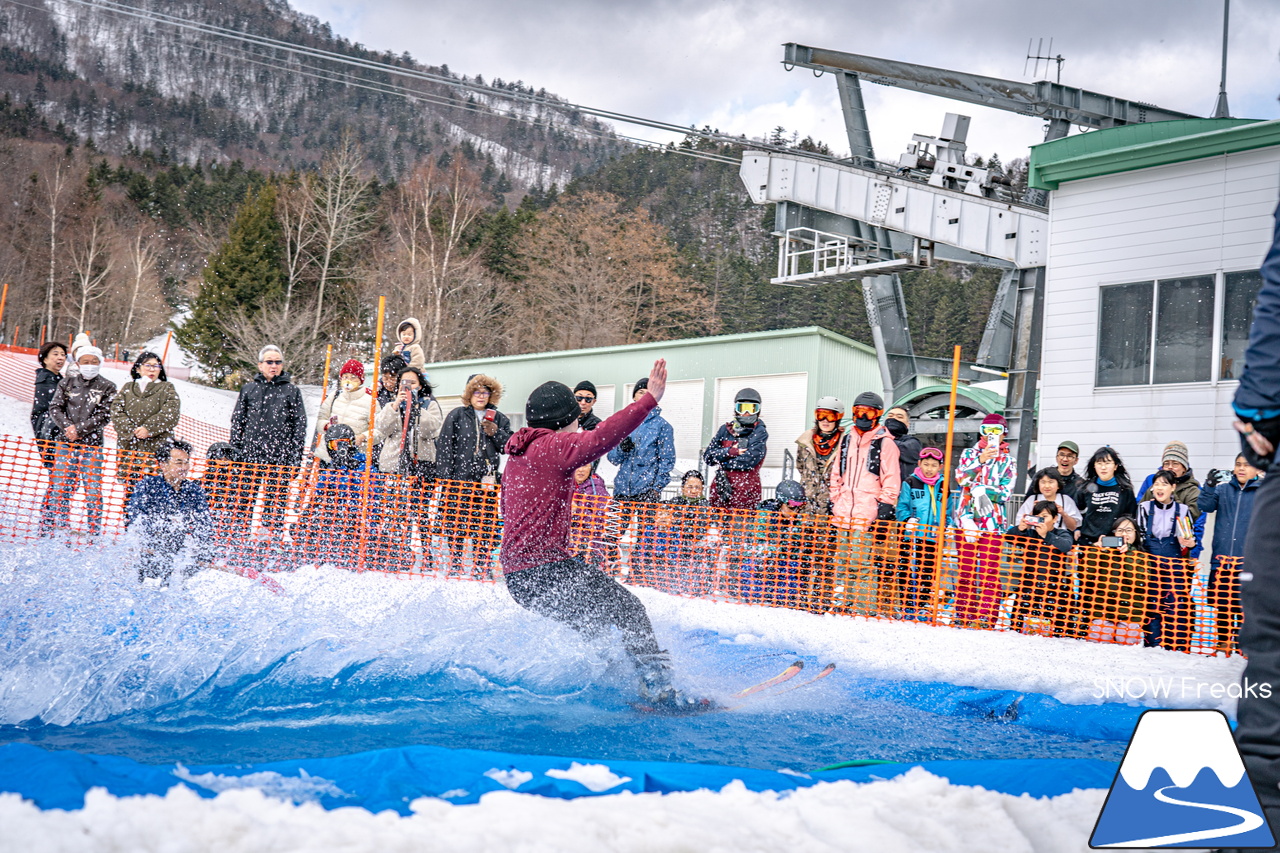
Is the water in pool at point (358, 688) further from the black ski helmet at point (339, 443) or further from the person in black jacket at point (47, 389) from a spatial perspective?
the person in black jacket at point (47, 389)

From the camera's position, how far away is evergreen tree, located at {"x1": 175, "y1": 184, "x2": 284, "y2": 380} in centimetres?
4097

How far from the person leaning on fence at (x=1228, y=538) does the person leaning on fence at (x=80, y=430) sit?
8296 millimetres

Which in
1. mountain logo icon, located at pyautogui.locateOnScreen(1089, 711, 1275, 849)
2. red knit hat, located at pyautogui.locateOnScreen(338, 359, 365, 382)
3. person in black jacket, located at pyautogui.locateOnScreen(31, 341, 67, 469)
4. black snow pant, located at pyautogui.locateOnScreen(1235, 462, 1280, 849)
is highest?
red knit hat, located at pyautogui.locateOnScreen(338, 359, 365, 382)

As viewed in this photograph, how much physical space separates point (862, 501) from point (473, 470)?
3399 mm

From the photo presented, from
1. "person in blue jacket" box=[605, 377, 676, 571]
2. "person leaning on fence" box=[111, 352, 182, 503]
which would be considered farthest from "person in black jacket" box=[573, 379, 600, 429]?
"person leaning on fence" box=[111, 352, 182, 503]

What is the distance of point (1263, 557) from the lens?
228 centimetres

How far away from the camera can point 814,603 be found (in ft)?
25.7

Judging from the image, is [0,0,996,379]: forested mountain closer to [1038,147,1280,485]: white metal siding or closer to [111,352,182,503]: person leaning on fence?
[1038,147,1280,485]: white metal siding

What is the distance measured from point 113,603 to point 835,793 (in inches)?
155

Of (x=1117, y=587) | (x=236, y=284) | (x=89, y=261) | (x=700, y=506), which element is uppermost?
(x=89, y=261)

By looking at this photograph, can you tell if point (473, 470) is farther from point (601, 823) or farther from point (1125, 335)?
point (1125, 335)

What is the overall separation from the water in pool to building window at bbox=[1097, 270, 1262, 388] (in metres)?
7.30

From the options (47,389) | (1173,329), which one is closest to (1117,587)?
(1173,329)

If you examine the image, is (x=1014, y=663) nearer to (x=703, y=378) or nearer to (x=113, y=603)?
(x=113, y=603)
